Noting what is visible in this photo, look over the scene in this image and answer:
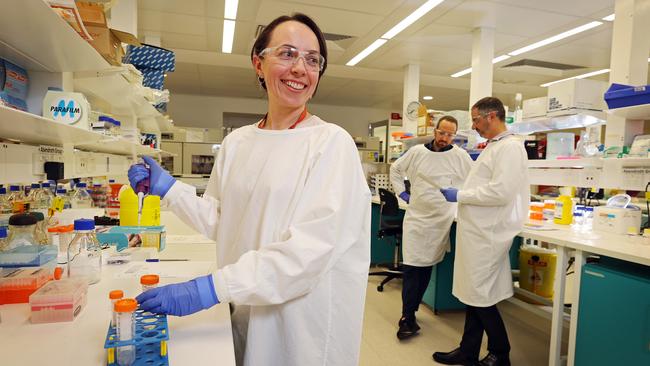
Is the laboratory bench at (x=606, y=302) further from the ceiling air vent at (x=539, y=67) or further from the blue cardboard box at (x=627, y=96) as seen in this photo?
the ceiling air vent at (x=539, y=67)

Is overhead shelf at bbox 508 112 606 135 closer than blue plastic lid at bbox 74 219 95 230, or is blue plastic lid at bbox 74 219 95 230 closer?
blue plastic lid at bbox 74 219 95 230

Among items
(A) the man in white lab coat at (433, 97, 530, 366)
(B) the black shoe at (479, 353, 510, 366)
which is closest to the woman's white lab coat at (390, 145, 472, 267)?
(A) the man in white lab coat at (433, 97, 530, 366)

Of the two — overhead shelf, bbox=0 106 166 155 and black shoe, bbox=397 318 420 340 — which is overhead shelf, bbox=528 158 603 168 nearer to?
black shoe, bbox=397 318 420 340

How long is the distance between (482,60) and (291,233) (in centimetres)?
390

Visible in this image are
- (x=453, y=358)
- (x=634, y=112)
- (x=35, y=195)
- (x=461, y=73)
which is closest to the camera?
(x=35, y=195)

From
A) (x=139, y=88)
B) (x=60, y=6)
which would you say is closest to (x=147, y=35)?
(x=139, y=88)

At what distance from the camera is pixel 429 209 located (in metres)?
2.79

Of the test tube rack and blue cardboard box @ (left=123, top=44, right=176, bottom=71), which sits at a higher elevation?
blue cardboard box @ (left=123, top=44, right=176, bottom=71)

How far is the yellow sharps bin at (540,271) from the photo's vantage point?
103 inches

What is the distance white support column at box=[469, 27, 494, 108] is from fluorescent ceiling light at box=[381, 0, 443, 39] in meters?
0.76

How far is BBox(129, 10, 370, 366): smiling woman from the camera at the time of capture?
786mm

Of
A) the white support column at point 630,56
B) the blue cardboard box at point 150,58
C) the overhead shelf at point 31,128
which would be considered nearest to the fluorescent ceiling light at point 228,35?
the blue cardboard box at point 150,58

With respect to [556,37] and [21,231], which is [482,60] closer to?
[556,37]

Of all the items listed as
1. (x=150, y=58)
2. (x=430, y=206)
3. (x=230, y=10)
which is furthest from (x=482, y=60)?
(x=150, y=58)
